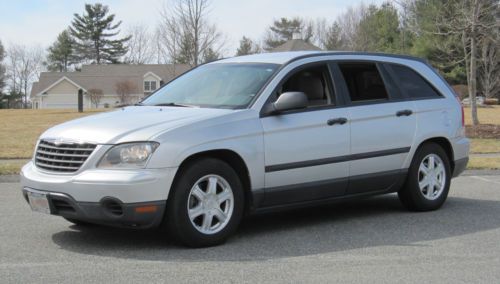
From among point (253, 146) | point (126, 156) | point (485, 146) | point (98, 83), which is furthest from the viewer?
point (98, 83)

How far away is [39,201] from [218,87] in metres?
2.05

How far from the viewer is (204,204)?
5859 mm

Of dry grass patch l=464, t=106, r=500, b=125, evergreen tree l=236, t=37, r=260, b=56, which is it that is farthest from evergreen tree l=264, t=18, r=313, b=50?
dry grass patch l=464, t=106, r=500, b=125

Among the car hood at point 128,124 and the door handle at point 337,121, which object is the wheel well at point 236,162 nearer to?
the car hood at point 128,124

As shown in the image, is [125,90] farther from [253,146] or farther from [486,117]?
[253,146]

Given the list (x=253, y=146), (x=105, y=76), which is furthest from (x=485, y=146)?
(x=105, y=76)

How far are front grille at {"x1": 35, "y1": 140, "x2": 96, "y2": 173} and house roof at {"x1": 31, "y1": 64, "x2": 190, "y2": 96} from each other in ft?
213

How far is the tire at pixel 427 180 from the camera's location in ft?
24.9

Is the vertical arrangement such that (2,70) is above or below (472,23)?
above

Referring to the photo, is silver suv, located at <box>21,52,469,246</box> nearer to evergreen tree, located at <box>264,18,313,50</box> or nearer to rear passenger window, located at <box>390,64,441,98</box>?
rear passenger window, located at <box>390,64,441,98</box>

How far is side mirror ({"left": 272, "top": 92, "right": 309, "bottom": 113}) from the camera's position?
6230mm

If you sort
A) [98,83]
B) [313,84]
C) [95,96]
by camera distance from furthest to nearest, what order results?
[98,83] < [95,96] < [313,84]

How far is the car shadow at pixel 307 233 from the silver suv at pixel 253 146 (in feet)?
0.78

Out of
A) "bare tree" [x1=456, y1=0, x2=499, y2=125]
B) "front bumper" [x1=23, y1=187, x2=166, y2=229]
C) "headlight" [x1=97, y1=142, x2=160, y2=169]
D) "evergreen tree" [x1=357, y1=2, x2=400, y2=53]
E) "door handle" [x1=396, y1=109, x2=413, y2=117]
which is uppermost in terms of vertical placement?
"evergreen tree" [x1=357, y1=2, x2=400, y2=53]
